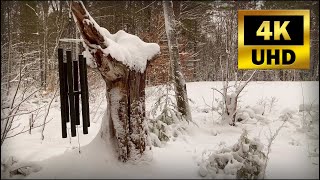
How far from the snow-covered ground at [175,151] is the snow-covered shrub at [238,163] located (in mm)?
239

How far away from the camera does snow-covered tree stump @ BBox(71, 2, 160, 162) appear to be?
183 inches

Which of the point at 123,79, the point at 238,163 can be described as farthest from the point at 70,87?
the point at 238,163

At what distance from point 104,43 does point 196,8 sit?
6426mm

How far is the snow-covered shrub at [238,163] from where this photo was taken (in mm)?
4996

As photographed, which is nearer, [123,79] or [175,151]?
[123,79]

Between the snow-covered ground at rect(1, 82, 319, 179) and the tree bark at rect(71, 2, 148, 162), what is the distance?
26cm

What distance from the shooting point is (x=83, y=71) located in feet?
15.7

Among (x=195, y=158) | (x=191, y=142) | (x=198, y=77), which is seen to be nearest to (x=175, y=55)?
(x=191, y=142)

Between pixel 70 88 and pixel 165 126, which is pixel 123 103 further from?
pixel 165 126

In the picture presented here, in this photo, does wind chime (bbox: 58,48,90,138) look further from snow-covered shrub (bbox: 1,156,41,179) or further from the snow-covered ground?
snow-covered shrub (bbox: 1,156,41,179)

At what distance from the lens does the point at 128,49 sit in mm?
5070

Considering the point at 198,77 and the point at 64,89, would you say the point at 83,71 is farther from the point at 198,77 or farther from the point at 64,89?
the point at 198,77

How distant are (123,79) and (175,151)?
2.21 m

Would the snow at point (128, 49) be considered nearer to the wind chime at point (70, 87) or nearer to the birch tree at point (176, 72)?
the wind chime at point (70, 87)
